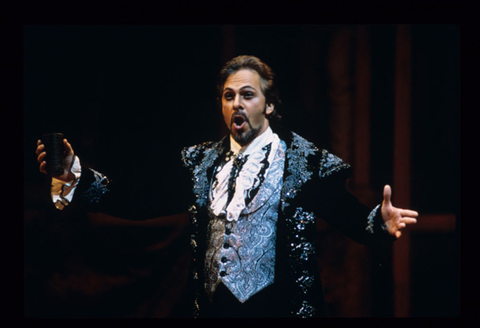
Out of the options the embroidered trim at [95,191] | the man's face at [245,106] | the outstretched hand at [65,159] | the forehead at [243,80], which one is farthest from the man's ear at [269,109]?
the outstretched hand at [65,159]

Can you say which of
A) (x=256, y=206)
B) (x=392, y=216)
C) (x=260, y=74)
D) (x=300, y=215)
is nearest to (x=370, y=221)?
(x=392, y=216)

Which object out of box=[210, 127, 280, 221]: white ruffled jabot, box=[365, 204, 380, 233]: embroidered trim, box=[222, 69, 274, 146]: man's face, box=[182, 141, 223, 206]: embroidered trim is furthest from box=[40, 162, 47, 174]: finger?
box=[365, 204, 380, 233]: embroidered trim

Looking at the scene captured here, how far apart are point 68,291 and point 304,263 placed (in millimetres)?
1273

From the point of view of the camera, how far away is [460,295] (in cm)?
251

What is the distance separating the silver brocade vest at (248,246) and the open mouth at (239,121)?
0.84 ft

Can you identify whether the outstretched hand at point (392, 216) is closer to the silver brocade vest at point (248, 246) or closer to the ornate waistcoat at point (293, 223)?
the ornate waistcoat at point (293, 223)

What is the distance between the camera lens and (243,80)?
244 centimetres

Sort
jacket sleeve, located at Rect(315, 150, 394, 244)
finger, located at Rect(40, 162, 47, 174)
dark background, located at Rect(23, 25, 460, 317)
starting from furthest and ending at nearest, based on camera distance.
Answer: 1. dark background, located at Rect(23, 25, 460, 317)
2. finger, located at Rect(40, 162, 47, 174)
3. jacket sleeve, located at Rect(315, 150, 394, 244)

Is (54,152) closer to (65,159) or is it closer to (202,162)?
(65,159)

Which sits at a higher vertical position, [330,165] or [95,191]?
[330,165]

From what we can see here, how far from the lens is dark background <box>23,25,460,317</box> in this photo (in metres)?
2.55

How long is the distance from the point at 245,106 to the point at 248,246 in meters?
0.68

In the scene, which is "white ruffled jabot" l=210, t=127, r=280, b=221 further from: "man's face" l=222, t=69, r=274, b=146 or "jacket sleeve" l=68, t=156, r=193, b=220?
"jacket sleeve" l=68, t=156, r=193, b=220

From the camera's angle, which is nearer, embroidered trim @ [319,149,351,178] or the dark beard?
embroidered trim @ [319,149,351,178]
